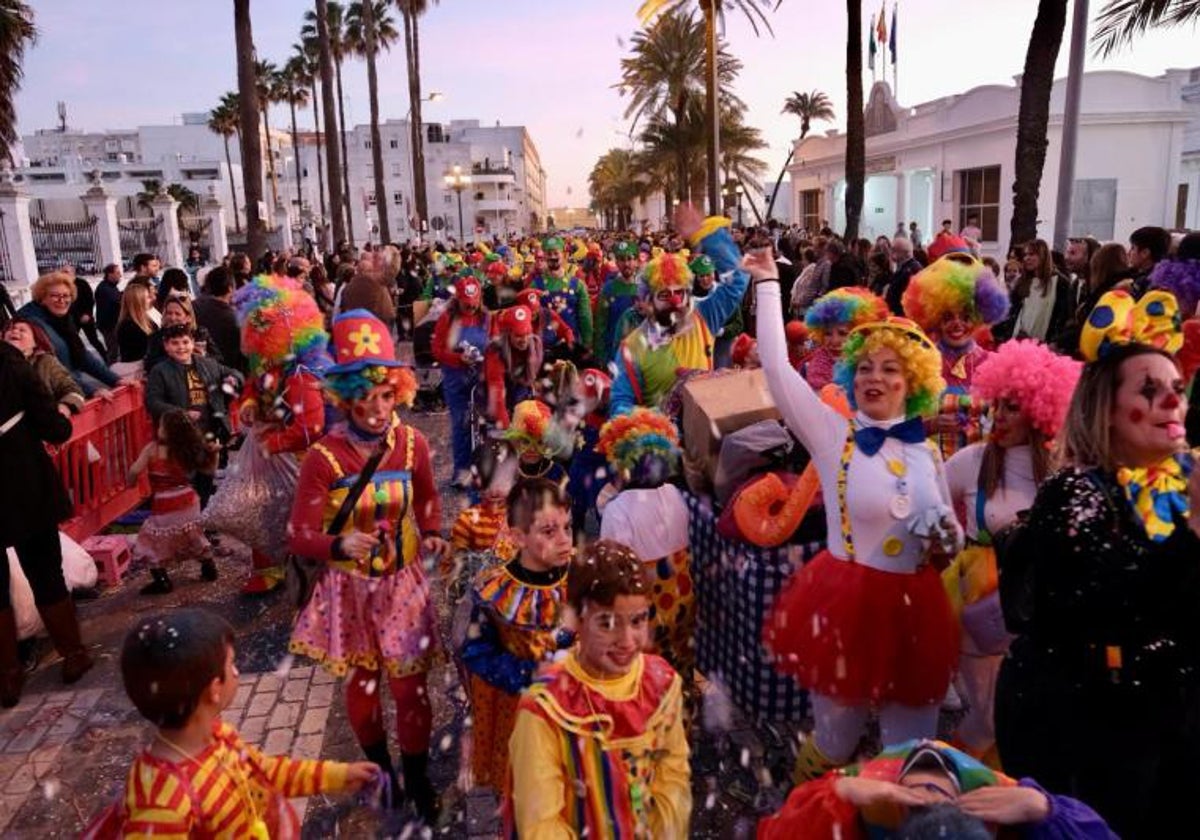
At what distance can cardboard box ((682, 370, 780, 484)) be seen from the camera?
3852mm

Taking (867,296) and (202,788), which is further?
(867,296)

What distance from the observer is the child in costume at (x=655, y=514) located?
11.8ft

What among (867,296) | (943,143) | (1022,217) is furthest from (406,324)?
(943,143)

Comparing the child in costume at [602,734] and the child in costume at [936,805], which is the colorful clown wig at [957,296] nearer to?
the child in costume at [602,734]

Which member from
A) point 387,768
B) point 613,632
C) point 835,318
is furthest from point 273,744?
point 835,318

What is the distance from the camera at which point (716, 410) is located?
3.91m

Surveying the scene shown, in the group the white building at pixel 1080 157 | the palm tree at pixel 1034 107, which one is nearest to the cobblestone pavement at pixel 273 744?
the palm tree at pixel 1034 107

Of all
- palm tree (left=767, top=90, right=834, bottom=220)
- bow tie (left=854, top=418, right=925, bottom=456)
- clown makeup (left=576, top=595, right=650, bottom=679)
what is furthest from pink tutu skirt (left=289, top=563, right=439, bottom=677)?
palm tree (left=767, top=90, right=834, bottom=220)

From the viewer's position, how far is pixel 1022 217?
11938 mm

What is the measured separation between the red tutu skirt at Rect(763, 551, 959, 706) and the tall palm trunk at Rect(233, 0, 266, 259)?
49.6 feet

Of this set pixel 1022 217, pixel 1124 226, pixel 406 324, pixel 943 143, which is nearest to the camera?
pixel 1022 217

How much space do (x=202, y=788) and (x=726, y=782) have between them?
7.62 feet

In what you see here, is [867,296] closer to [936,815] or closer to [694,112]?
[936,815]

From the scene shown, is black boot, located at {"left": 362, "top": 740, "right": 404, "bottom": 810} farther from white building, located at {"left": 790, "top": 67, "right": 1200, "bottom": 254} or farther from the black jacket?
white building, located at {"left": 790, "top": 67, "right": 1200, "bottom": 254}
